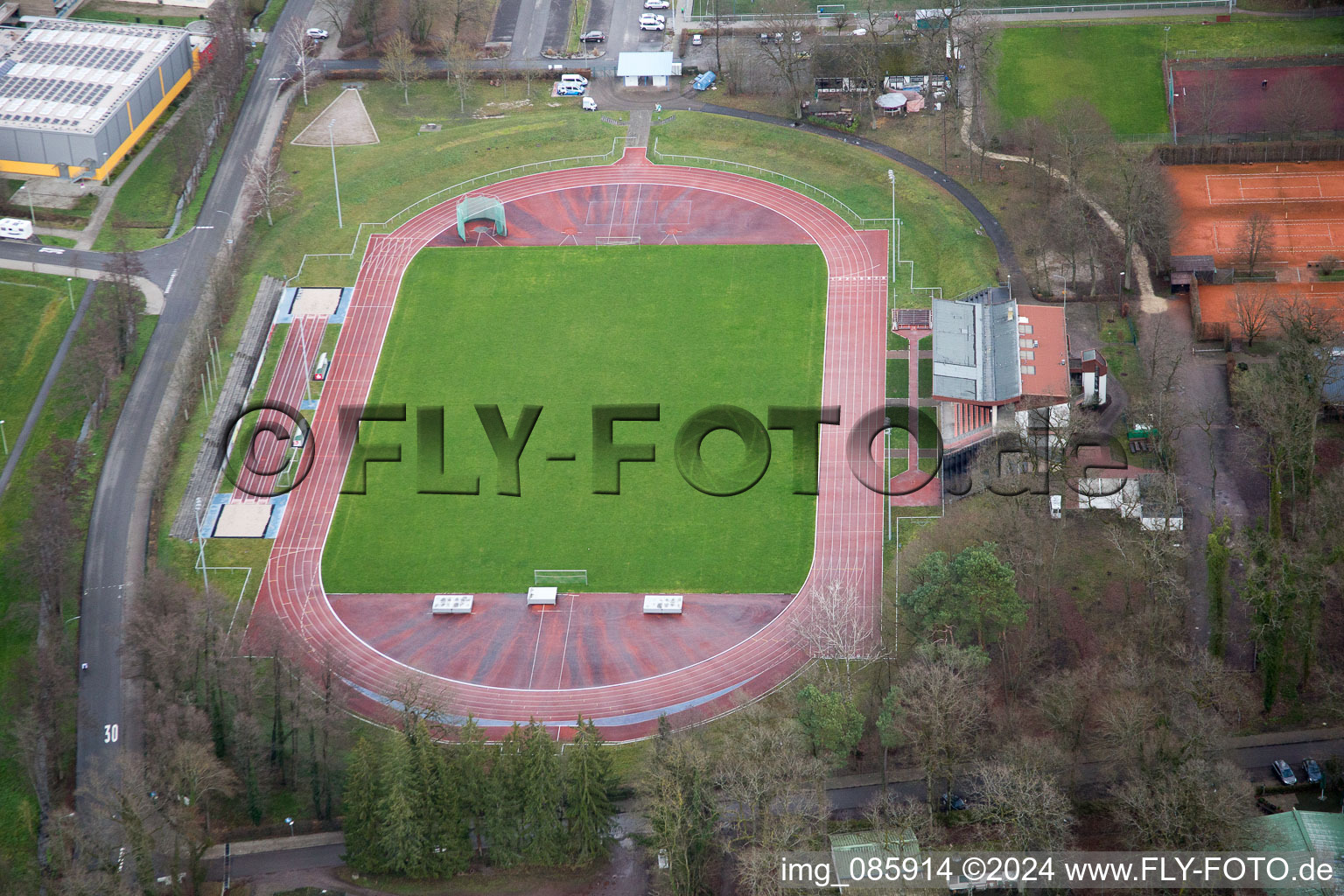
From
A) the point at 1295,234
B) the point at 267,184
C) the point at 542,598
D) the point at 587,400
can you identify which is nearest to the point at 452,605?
the point at 542,598

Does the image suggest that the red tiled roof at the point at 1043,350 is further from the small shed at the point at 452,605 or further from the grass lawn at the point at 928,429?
the small shed at the point at 452,605

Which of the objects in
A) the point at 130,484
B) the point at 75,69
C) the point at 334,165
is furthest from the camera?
the point at 75,69

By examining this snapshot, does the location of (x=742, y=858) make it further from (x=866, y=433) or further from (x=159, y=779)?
(x=866, y=433)

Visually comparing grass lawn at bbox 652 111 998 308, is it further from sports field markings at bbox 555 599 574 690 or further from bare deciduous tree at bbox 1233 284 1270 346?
sports field markings at bbox 555 599 574 690

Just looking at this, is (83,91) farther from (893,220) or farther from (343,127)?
(893,220)

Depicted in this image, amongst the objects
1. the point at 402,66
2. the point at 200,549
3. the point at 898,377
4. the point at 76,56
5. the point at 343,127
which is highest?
the point at 402,66

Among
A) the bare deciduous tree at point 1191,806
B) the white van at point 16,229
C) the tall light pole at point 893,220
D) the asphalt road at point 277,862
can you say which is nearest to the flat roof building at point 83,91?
the white van at point 16,229
